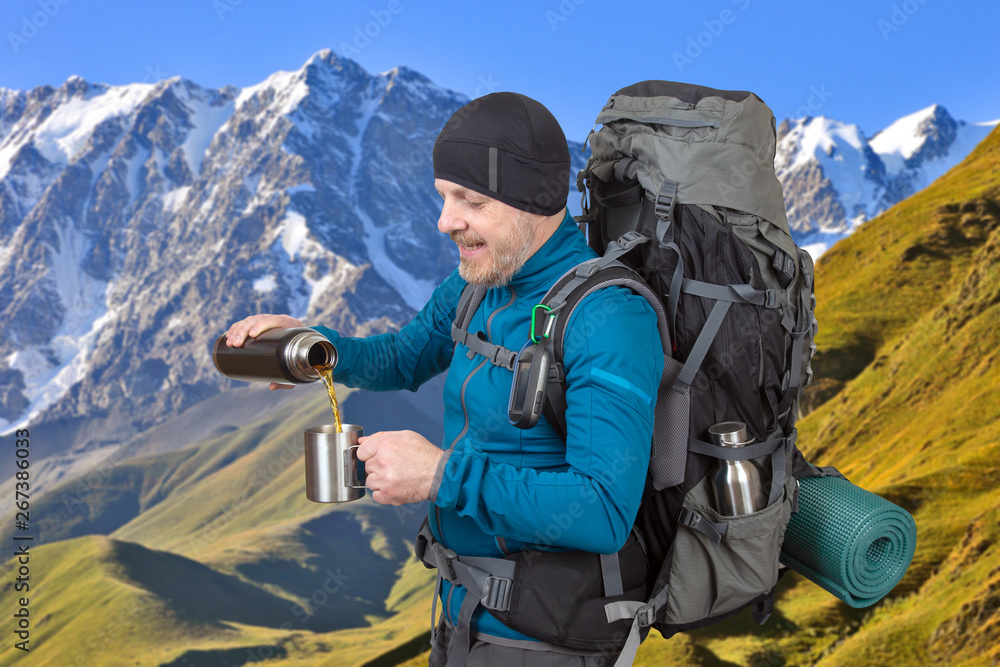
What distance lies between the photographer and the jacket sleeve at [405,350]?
406cm

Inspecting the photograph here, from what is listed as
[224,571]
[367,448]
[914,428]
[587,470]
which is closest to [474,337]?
[367,448]

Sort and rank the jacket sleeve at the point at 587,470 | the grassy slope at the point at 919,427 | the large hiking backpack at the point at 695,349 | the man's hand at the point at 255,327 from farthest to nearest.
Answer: the grassy slope at the point at 919,427 → the man's hand at the point at 255,327 → the large hiking backpack at the point at 695,349 → the jacket sleeve at the point at 587,470

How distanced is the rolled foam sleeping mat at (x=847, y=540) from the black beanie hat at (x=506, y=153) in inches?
86.4

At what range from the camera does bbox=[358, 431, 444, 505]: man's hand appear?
2709 mm

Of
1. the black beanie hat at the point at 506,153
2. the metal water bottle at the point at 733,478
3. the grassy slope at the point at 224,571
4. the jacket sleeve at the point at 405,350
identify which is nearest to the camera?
the black beanie hat at the point at 506,153

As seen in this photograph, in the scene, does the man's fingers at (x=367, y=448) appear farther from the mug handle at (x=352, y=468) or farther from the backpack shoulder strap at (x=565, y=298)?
the backpack shoulder strap at (x=565, y=298)

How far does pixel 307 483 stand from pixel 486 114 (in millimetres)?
1772

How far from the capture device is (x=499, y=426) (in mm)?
3100

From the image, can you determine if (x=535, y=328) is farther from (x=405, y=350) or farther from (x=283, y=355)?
(x=405, y=350)

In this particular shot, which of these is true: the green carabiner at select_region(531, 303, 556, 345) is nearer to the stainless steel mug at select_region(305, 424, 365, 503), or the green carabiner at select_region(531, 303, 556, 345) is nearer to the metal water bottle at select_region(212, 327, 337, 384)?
the stainless steel mug at select_region(305, 424, 365, 503)

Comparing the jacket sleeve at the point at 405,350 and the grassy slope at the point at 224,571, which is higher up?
the jacket sleeve at the point at 405,350

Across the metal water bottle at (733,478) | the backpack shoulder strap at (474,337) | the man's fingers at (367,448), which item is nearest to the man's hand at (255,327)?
the backpack shoulder strap at (474,337)

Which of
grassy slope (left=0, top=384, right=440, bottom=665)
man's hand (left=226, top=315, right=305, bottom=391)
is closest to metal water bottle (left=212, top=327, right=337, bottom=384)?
man's hand (left=226, top=315, right=305, bottom=391)

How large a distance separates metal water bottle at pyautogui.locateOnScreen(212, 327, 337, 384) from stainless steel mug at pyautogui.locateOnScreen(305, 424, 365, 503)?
0.52m
